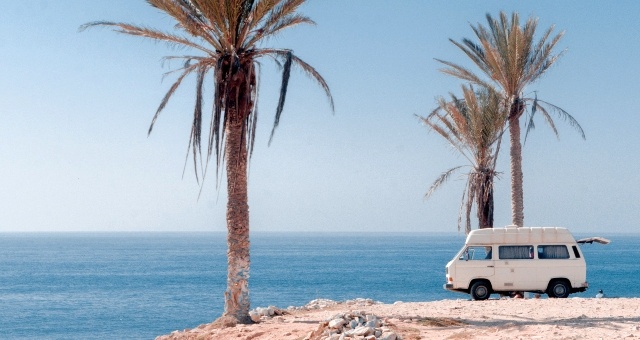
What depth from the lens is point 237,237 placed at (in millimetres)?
17391

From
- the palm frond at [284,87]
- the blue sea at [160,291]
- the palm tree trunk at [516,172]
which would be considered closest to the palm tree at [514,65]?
the palm tree trunk at [516,172]

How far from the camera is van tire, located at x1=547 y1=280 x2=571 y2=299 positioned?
70.6 feet

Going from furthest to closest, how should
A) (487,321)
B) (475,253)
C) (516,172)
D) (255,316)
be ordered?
1. (516,172)
2. (475,253)
3. (255,316)
4. (487,321)

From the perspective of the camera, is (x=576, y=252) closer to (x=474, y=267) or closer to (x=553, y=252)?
(x=553, y=252)

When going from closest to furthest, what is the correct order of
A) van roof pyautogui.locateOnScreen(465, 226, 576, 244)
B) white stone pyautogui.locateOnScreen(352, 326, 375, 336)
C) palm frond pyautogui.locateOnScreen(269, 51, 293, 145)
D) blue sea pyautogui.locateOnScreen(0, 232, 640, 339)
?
white stone pyautogui.locateOnScreen(352, 326, 375, 336)
palm frond pyautogui.locateOnScreen(269, 51, 293, 145)
van roof pyautogui.locateOnScreen(465, 226, 576, 244)
blue sea pyautogui.locateOnScreen(0, 232, 640, 339)

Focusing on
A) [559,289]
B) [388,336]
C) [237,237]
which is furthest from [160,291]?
[388,336]

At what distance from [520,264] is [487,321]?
6.68 meters

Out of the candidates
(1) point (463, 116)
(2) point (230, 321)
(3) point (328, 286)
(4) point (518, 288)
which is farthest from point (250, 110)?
(3) point (328, 286)

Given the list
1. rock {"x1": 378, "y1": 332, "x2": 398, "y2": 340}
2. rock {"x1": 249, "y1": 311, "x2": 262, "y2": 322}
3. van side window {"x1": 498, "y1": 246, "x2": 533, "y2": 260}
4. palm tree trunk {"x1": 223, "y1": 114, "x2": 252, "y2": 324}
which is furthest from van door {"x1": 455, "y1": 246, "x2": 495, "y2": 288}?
rock {"x1": 378, "y1": 332, "x2": 398, "y2": 340}

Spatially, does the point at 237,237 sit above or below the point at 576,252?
above

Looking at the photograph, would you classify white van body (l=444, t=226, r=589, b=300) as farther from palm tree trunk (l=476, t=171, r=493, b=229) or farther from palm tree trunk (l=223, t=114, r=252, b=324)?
palm tree trunk (l=223, t=114, r=252, b=324)

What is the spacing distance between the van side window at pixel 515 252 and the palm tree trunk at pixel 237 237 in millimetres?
8169

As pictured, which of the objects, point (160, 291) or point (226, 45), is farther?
point (160, 291)

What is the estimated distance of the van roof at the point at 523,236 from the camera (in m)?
21.7
